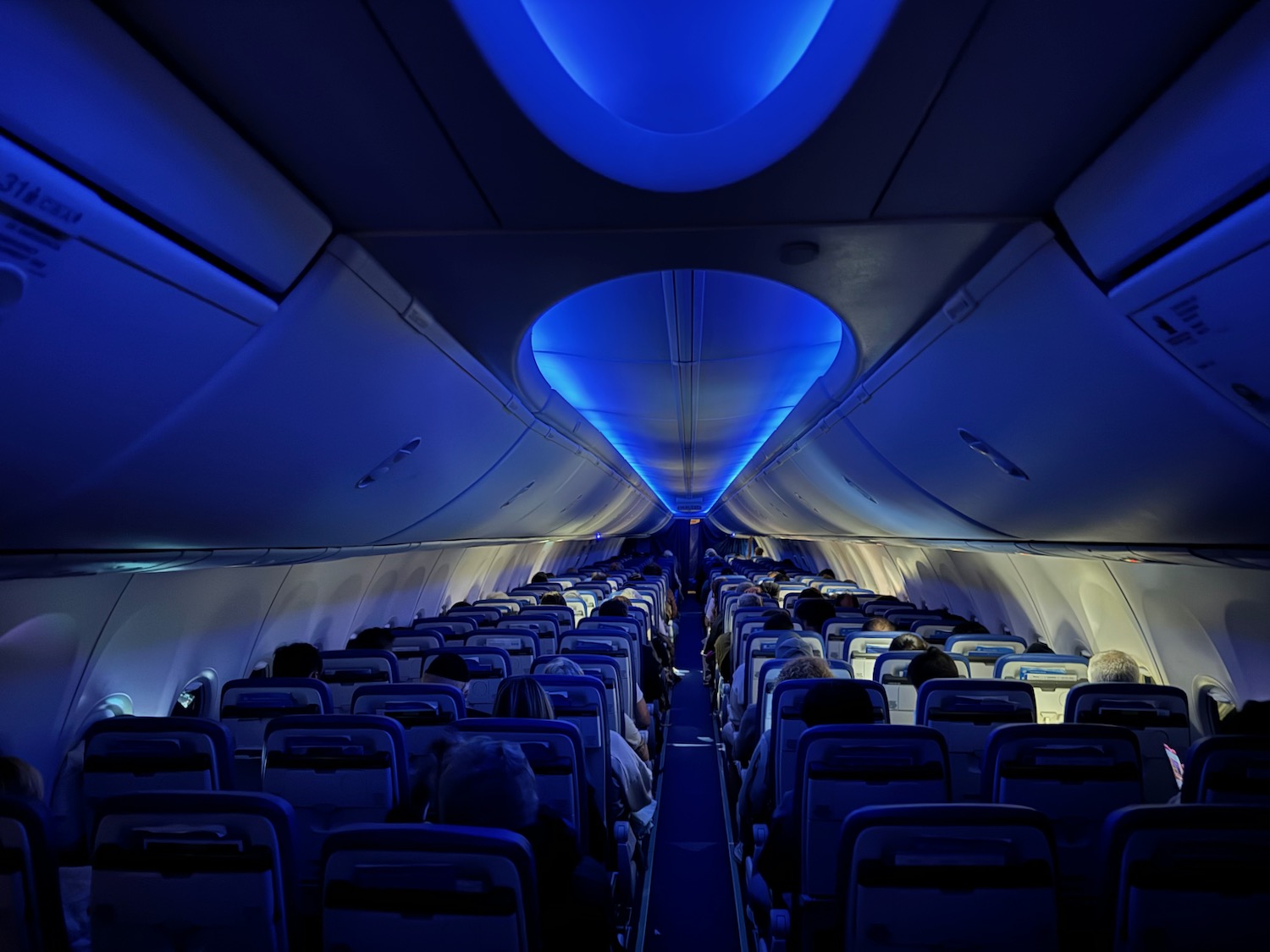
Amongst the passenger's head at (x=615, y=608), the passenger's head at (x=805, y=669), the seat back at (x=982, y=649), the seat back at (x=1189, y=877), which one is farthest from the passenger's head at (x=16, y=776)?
the passenger's head at (x=615, y=608)

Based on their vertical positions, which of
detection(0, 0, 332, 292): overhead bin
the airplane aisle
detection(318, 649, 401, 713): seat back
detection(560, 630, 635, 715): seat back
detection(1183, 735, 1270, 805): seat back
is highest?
detection(0, 0, 332, 292): overhead bin

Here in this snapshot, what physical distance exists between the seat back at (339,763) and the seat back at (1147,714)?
11.5 feet

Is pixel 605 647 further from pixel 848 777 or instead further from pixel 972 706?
pixel 848 777

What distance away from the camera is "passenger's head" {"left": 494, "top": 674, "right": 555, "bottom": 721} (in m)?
4.16

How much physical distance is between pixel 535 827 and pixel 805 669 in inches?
95.9

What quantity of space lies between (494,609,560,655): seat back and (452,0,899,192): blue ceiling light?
21.1 feet

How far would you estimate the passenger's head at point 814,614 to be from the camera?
936 cm

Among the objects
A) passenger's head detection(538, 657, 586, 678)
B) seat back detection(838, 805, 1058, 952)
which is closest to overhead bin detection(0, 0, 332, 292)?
seat back detection(838, 805, 1058, 952)

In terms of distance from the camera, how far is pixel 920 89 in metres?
1.80

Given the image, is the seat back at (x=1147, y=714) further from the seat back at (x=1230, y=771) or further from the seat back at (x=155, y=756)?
the seat back at (x=155, y=756)

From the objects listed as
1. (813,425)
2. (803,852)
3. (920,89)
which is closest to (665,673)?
(813,425)

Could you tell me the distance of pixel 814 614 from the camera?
938 cm

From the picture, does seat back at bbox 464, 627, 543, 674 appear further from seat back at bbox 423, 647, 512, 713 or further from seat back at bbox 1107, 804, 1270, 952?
seat back at bbox 1107, 804, 1270, 952

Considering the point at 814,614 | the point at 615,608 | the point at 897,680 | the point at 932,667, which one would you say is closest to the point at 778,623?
the point at 814,614
